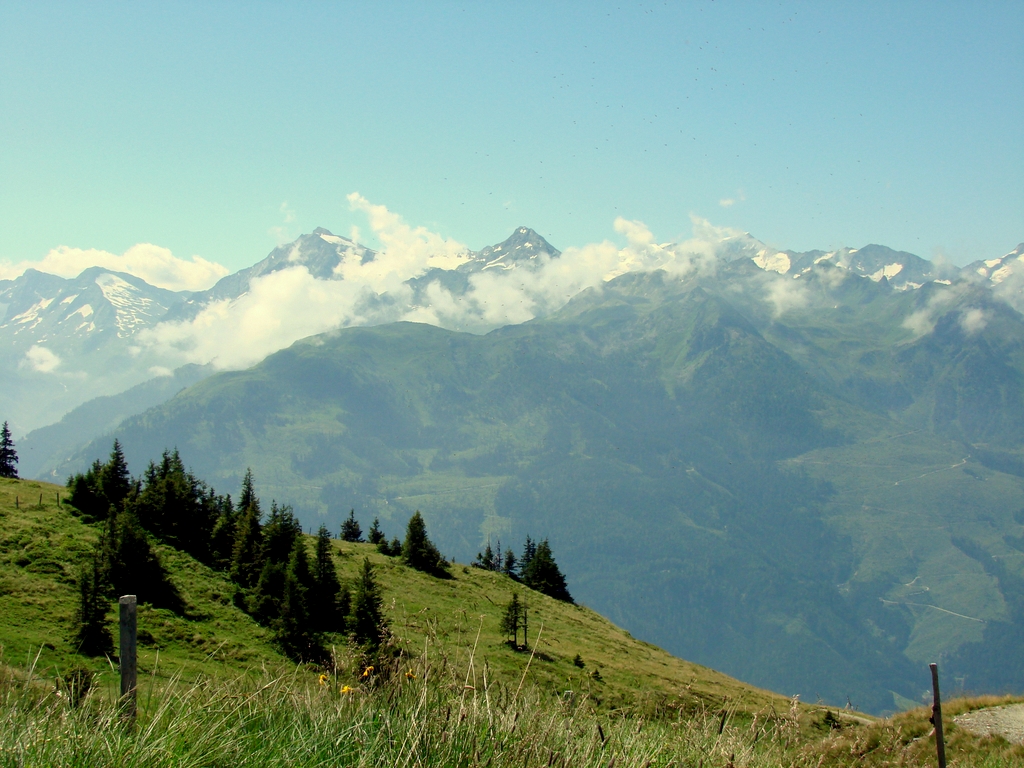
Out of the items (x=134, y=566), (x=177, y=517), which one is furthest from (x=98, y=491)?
(x=134, y=566)

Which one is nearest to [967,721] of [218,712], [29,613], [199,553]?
[218,712]

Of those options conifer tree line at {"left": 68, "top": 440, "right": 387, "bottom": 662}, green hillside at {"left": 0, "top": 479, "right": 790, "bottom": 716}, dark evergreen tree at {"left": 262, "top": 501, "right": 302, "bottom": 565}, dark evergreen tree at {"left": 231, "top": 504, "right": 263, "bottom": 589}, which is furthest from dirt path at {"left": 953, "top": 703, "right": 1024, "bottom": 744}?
dark evergreen tree at {"left": 231, "top": 504, "right": 263, "bottom": 589}

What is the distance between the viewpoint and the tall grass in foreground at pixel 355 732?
22.3 ft

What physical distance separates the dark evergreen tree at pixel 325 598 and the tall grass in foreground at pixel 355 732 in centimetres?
4482

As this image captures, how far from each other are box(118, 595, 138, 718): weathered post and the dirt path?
24164 mm

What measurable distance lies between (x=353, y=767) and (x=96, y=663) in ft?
114

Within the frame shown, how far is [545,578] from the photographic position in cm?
Result: 9819

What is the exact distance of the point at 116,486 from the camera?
65500 mm

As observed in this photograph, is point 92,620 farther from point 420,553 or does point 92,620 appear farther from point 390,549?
point 390,549

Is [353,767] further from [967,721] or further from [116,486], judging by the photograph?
[116,486]

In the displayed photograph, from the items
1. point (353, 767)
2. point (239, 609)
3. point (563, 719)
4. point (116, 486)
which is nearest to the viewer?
point (353, 767)

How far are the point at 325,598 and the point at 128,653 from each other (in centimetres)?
4885

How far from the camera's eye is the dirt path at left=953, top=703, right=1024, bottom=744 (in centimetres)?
2154

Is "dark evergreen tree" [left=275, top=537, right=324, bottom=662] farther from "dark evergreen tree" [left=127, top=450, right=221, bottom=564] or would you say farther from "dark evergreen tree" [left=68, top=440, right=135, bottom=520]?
"dark evergreen tree" [left=68, top=440, right=135, bottom=520]
